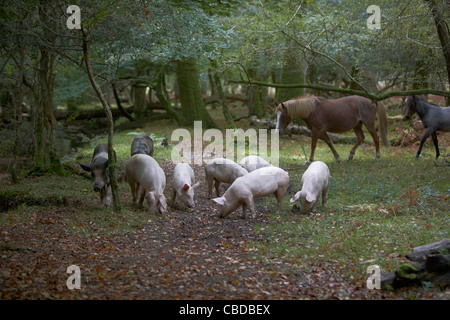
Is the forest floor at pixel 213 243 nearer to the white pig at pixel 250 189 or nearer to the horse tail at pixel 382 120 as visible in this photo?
the white pig at pixel 250 189

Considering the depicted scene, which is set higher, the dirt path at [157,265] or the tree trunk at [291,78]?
the tree trunk at [291,78]

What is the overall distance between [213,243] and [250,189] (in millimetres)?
1628

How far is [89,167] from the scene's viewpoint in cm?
942

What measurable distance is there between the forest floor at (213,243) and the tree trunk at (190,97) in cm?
1178

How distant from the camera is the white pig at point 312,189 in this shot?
8812 mm

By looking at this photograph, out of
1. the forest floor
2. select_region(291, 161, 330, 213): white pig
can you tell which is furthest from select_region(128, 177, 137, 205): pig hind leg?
select_region(291, 161, 330, 213): white pig

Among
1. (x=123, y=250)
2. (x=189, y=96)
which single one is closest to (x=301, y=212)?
(x=123, y=250)

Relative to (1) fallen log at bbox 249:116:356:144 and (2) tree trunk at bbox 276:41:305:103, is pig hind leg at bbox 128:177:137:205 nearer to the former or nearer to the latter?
(1) fallen log at bbox 249:116:356:144

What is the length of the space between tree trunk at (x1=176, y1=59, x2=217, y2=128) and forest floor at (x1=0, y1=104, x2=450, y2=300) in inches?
464

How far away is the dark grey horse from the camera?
13.0m

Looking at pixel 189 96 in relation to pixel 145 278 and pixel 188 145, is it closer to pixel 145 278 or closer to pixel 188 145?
pixel 188 145

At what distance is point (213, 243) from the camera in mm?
7449

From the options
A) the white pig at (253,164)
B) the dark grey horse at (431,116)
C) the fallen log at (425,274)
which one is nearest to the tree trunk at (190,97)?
the dark grey horse at (431,116)
